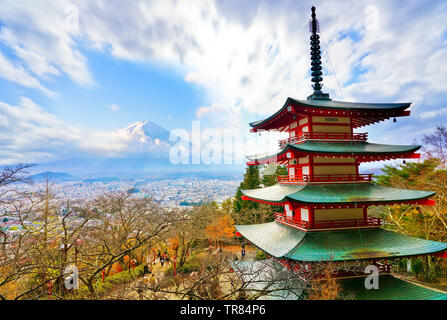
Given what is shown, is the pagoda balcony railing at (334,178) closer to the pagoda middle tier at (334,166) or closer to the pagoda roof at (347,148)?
the pagoda middle tier at (334,166)

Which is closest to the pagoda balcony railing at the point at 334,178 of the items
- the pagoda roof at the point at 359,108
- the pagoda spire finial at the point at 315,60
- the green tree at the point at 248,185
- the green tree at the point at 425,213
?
the pagoda roof at the point at 359,108

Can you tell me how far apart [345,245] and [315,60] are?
1023 cm

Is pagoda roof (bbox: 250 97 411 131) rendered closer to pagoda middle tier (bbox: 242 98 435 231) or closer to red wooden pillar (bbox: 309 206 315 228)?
pagoda middle tier (bbox: 242 98 435 231)

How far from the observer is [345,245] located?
8641 millimetres

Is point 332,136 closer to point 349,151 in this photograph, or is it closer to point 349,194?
point 349,151

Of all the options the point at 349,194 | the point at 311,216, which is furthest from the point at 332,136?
the point at 311,216

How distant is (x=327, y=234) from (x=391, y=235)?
2922 mm

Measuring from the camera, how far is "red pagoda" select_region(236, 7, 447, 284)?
8461 mm

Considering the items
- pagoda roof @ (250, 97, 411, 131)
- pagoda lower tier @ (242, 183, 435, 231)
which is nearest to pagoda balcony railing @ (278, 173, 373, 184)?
pagoda lower tier @ (242, 183, 435, 231)

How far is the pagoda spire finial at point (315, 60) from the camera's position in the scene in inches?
472
